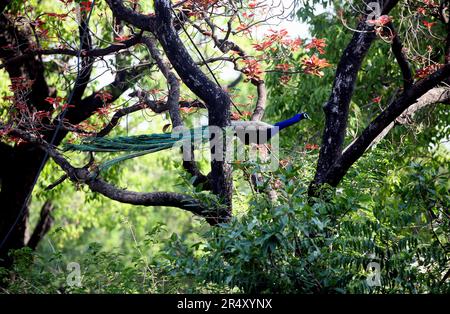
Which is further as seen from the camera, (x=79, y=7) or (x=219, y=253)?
(x=79, y=7)

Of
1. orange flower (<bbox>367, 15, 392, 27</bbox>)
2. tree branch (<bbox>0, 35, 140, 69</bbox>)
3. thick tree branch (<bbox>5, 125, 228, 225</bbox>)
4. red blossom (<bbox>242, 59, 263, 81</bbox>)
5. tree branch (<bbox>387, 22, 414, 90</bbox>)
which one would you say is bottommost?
thick tree branch (<bbox>5, 125, 228, 225</bbox>)

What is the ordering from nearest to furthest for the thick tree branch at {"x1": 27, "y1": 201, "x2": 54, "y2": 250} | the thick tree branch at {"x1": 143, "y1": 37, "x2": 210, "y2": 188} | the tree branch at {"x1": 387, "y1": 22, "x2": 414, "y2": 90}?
the tree branch at {"x1": 387, "y1": 22, "x2": 414, "y2": 90}
the thick tree branch at {"x1": 143, "y1": 37, "x2": 210, "y2": 188}
the thick tree branch at {"x1": 27, "y1": 201, "x2": 54, "y2": 250}

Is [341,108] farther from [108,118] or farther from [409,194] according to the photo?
[108,118]

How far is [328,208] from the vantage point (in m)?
4.11

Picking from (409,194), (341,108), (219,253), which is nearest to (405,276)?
(409,194)

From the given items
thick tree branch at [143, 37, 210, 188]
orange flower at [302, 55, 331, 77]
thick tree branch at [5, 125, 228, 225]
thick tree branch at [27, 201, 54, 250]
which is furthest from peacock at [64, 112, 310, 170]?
thick tree branch at [27, 201, 54, 250]

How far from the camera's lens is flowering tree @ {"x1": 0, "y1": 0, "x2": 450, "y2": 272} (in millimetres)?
5086

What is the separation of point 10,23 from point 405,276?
523 cm

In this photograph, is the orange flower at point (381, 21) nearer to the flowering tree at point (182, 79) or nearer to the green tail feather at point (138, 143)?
the flowering tree at point (182, 79)

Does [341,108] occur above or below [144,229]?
below

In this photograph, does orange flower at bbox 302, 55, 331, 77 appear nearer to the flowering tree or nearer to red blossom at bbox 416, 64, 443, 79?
the flowering tree

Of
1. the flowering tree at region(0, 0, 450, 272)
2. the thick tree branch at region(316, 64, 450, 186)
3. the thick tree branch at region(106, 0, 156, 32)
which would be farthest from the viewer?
the thick tree branch at region(106, 0, 156, 32)

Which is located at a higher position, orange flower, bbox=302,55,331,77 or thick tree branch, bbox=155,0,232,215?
orange flower, bbox=302,55,331,77
